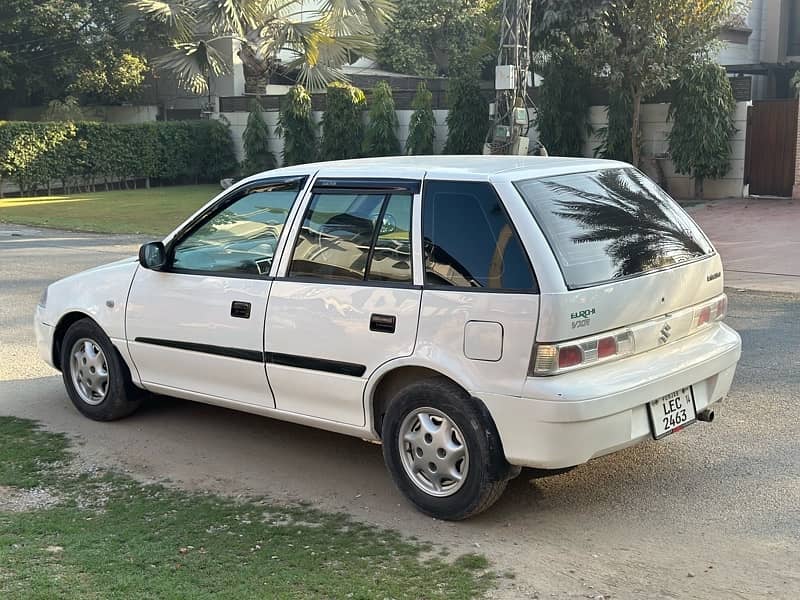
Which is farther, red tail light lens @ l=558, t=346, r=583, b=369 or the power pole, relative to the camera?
the power pole

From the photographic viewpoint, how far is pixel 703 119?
64.4ft

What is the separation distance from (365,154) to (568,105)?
661cm

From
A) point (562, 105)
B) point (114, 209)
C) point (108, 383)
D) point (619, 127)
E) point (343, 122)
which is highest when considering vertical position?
point (562, 105)

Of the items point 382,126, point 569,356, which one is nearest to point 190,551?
point 569,356

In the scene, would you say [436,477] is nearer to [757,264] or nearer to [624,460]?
[624,460]

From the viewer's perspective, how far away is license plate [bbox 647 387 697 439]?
4500mm

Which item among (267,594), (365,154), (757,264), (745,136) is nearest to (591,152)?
(745,136)

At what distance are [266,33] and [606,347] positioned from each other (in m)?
27.2

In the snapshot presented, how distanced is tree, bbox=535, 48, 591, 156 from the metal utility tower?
480 centimetres

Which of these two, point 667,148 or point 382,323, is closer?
point 382,323

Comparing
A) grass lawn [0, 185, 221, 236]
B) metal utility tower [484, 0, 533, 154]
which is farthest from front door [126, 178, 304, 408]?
grass lawn [0, 185, 221, 236]

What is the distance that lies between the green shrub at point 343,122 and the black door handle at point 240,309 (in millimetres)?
21673

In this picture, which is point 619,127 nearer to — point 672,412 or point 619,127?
point 619,127

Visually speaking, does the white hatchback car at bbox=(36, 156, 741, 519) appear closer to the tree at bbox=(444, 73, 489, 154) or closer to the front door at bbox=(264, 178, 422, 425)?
the front door at bbox=(264, 178, 422, 425)
